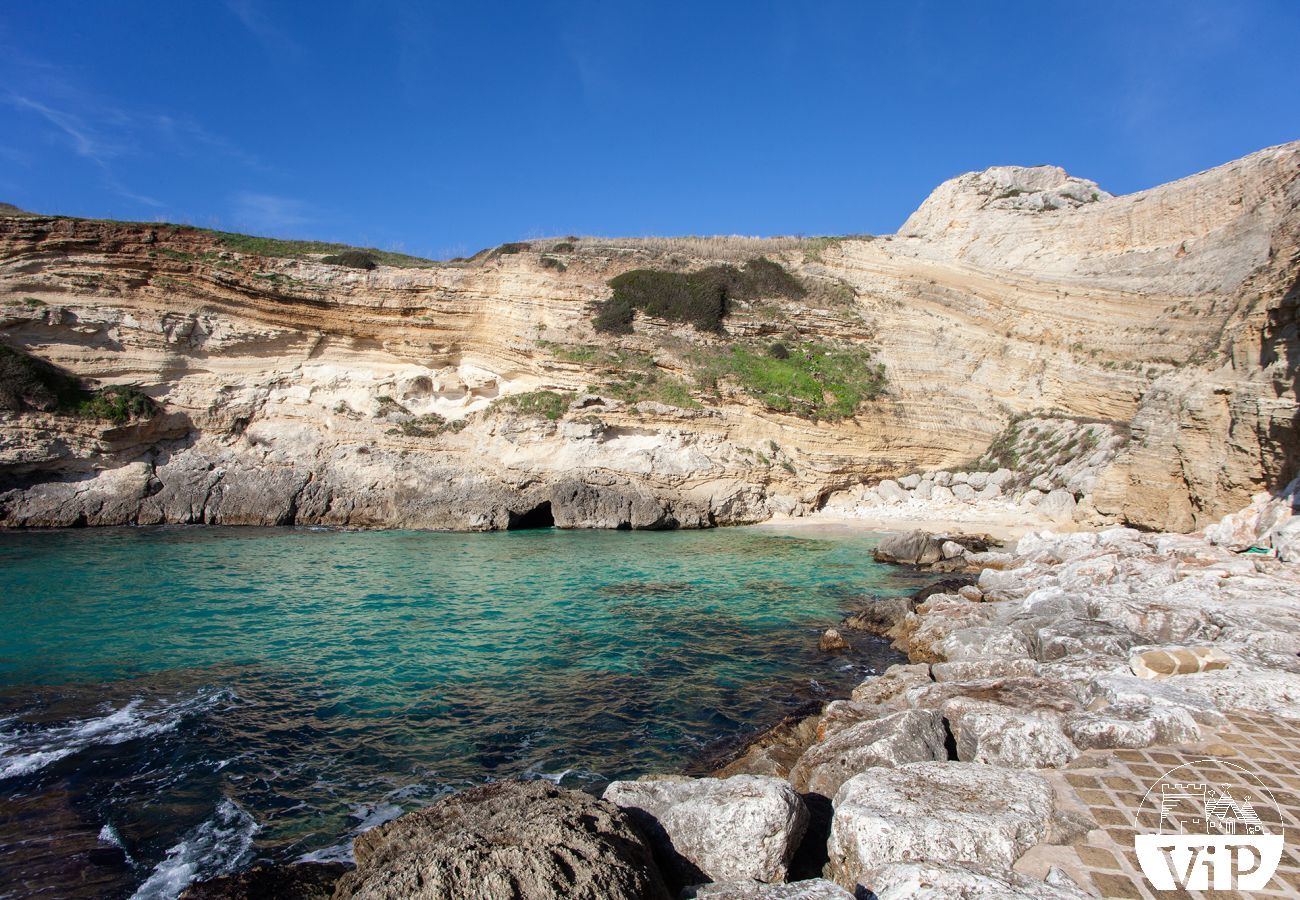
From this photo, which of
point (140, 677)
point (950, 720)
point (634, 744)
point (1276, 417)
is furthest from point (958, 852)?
point (1276, 417)

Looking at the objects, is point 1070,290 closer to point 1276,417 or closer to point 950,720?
point 1276,417

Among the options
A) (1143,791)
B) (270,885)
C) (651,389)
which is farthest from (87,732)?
Answer: (651,389)

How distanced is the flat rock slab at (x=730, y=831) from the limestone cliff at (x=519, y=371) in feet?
61.2

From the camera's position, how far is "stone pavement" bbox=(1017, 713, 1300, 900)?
2.97 metres

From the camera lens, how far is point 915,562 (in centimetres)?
1667

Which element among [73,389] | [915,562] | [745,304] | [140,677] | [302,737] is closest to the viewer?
[302,737]

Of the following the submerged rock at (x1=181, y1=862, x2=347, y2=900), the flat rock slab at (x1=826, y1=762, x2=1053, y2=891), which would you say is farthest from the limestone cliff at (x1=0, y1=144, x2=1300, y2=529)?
the flat rock slab at (x1=826, y1=762, x2=1053, y2=891)

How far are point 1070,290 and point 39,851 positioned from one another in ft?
101

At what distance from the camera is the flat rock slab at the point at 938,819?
331cm

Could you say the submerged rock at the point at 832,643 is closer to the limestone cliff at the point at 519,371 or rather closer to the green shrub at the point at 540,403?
the limestone cliff at the point at 519,371

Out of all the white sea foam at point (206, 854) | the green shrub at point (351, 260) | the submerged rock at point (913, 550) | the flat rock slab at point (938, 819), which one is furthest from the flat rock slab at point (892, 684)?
the green shrub at point (351, 260)

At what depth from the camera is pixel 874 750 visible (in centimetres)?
488

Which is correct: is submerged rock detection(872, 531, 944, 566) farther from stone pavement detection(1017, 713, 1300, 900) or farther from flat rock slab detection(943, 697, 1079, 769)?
flat rock slab detection(943, 697, 1079, 769)

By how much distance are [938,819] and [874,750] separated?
1.42m
